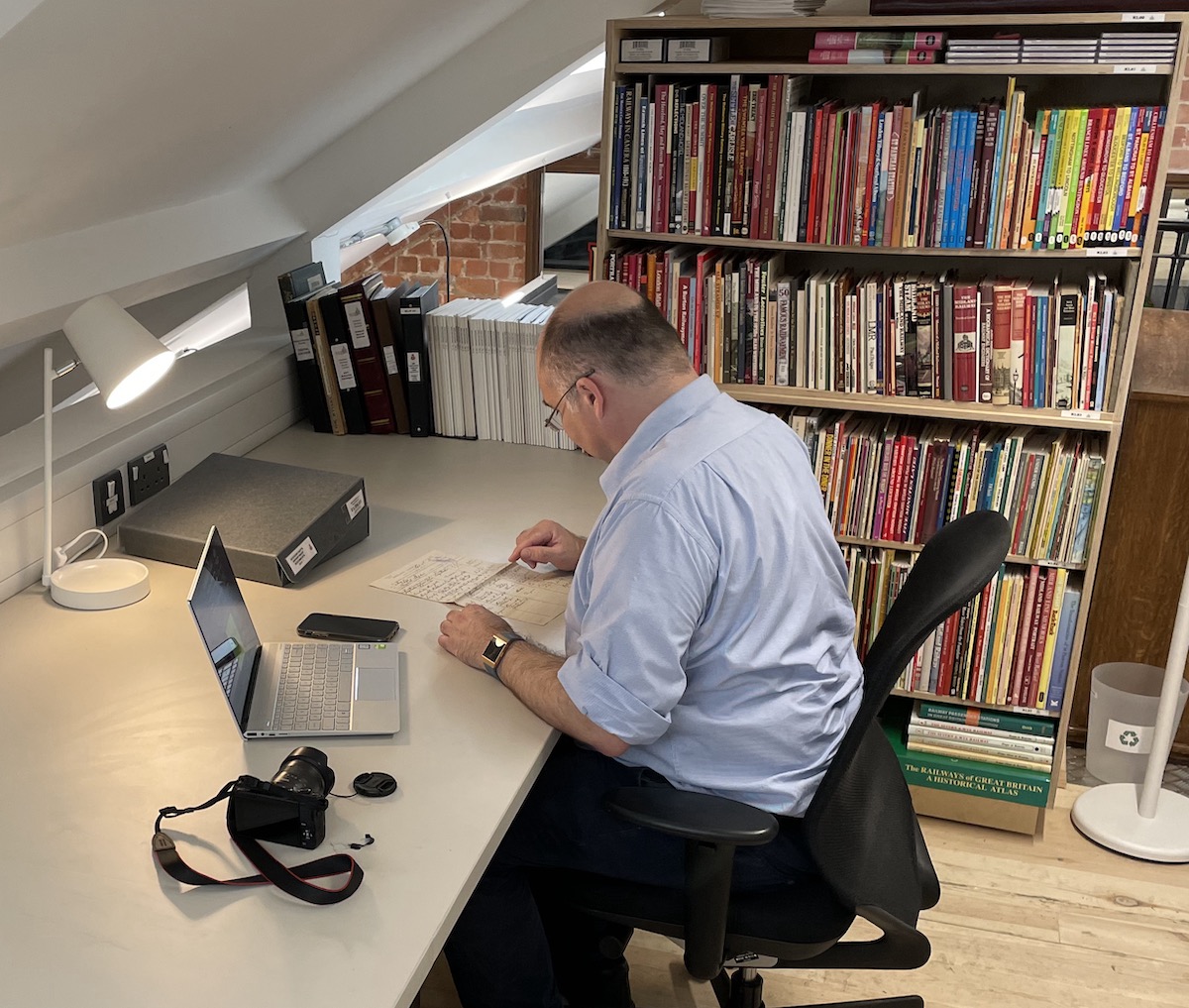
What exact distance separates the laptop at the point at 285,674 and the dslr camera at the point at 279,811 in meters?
0.19

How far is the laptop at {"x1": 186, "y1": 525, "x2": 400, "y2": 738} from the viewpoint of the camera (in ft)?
5.16

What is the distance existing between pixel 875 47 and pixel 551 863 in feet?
5.91

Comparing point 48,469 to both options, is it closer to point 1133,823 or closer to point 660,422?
point 660,422

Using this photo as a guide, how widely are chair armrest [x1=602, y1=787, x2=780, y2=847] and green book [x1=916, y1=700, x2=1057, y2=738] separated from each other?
1.47 metres

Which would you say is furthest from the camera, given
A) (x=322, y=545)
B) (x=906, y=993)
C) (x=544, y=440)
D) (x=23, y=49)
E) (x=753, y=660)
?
(x=544, y=440)

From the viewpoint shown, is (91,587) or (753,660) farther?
(91,587)

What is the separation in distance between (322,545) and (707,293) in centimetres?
114

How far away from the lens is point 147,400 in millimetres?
2422

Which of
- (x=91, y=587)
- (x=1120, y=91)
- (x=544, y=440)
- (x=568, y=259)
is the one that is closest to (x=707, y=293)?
(x=544, y=440)

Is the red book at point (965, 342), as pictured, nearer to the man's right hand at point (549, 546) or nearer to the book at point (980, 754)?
the book at point (980, 754)

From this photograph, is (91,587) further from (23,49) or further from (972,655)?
(972,655)

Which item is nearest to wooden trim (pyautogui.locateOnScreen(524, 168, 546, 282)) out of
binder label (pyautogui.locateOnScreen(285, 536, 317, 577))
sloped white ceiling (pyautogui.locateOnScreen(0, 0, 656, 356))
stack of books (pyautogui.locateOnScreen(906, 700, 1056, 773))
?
sloped white ceiling (pyautogui.locateOnScreen(0, 0, 656, 356))

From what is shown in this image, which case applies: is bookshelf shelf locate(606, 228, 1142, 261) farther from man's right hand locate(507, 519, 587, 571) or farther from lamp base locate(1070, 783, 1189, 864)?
lamp base locate(1070, 783, 1189, 864)

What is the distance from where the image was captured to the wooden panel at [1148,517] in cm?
287
